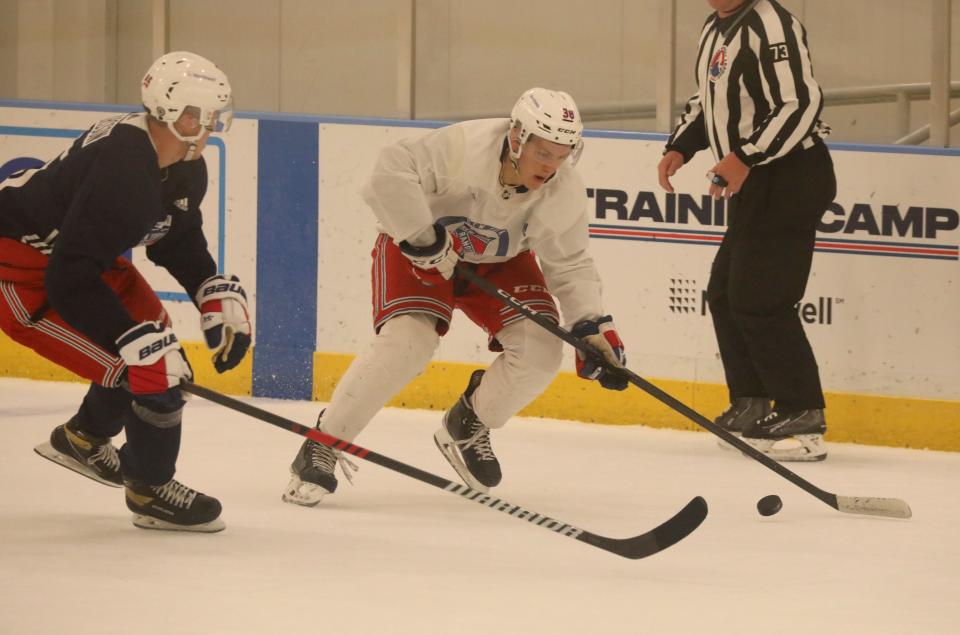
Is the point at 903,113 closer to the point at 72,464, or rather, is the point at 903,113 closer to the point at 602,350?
the point at 602,350

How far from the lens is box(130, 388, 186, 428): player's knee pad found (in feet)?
9.25

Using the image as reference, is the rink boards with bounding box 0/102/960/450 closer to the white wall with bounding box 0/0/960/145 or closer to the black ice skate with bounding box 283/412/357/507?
the white wall with bounding box 0/0/960/145

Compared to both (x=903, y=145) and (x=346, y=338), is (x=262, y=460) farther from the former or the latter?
(x=903, y=145)

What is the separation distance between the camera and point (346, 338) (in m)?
4.76

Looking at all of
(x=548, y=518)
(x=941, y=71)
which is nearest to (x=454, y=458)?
(x=548, y=518)

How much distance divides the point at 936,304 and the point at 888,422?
355 mm

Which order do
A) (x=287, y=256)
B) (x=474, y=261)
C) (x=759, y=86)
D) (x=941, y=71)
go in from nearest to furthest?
(x=474, y=261), (x=759, y=86), (x=941, y=71), (x=287, y=256)

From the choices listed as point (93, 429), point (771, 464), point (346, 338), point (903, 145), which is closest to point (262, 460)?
point (93, 429)

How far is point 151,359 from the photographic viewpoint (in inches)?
108

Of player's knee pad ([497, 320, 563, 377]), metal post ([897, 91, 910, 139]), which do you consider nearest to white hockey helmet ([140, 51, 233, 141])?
player's knee pad ([497, 320, 563, 377])

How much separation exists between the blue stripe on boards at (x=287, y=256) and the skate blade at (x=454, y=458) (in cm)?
124

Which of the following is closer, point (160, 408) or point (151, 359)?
point (151, 359)

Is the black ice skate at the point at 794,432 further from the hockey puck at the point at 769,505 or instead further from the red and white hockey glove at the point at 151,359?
the red and white hockey glove at the point at 151,359

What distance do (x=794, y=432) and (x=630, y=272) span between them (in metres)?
0.74
